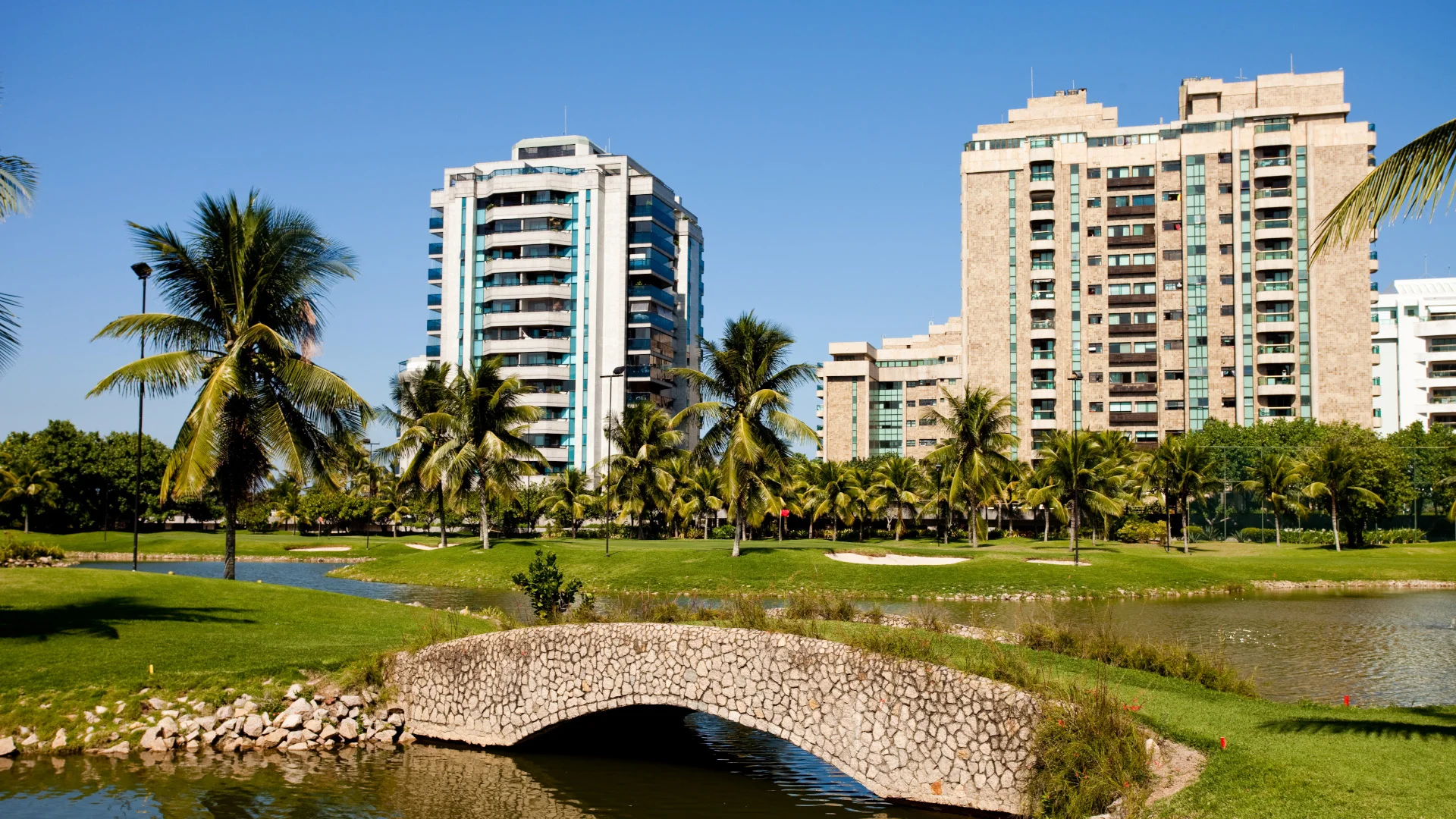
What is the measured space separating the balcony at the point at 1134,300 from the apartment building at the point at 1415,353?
36.0 meters

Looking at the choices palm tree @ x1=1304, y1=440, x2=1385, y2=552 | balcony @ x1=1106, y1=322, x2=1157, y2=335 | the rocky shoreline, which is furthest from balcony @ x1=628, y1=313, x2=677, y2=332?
the rocky shoreline

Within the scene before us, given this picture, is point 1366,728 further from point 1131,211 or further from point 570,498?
point 1131,211

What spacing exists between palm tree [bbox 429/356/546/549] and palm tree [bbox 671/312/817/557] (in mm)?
14187

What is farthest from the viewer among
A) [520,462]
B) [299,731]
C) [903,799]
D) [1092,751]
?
[520,462]

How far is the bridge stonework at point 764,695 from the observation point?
14.0 m

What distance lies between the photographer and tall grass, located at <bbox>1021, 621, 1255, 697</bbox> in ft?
59.8

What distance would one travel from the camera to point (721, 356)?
1822 inches

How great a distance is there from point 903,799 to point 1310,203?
3858 inches

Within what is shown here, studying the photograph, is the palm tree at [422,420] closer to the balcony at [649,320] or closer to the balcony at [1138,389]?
the balcony at [649,320]

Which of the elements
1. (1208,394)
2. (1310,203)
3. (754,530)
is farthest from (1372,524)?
(754,530)

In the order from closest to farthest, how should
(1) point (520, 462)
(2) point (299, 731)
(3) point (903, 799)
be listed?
(3) point (903, 799) → (2) point (299, 731) → (1) point (520, 462)

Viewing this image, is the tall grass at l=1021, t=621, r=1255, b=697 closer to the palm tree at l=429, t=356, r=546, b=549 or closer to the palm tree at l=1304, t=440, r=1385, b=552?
the palm tree at l=429, t=356, r=546, b=549

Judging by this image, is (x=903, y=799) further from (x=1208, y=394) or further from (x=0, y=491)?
(x=1208, y=394)

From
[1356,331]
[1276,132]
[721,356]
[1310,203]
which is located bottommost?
[721,356]
